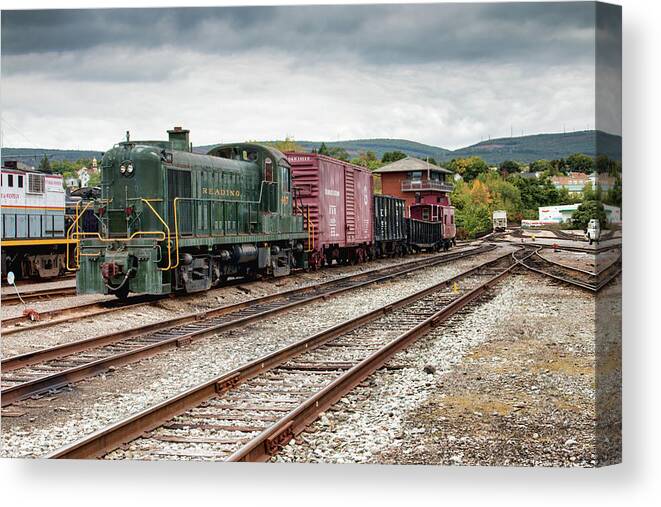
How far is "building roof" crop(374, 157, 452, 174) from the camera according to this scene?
8.24 metres

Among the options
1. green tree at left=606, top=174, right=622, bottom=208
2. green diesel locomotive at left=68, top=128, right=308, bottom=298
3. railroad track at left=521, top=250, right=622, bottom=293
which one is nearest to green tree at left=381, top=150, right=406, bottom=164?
railroad track at left=521, top=250, right=622, bottom=293

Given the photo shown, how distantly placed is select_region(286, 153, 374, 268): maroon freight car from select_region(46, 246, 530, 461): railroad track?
Answer: 8.41 meters

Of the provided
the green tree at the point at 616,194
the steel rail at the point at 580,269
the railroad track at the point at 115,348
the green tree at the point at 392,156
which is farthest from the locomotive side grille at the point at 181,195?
the green tree at the point at 616,194

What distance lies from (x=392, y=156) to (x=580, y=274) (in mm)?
2465

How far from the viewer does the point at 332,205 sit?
20.9m

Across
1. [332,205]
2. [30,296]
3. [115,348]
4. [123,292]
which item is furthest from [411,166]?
[332,205]

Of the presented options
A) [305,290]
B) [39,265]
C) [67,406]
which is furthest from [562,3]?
[39,265]

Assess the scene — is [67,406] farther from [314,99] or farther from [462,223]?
[462,223]

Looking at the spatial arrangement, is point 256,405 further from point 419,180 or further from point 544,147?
point 419,180

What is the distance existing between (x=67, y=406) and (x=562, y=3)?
594cm

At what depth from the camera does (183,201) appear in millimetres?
13977

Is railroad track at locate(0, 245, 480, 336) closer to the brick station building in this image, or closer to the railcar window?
the railcar window

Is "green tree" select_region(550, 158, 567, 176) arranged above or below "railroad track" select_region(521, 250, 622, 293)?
above

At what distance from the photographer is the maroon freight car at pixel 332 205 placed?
63.3 feet
